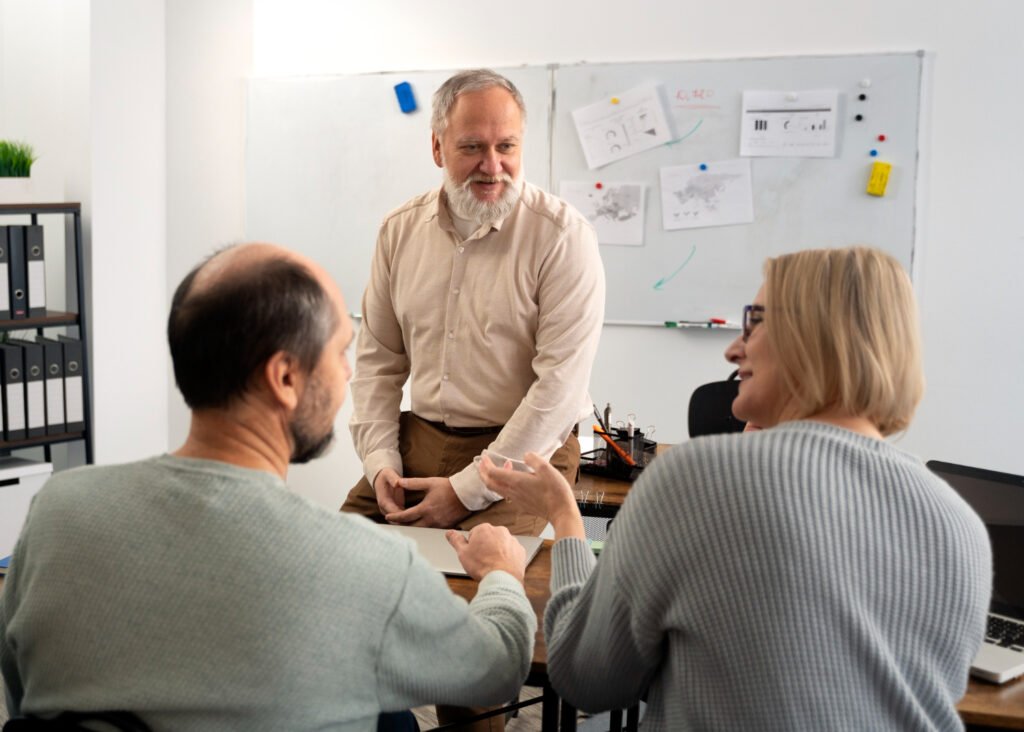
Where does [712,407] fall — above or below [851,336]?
below

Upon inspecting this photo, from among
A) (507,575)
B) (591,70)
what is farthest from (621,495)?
(591,70)

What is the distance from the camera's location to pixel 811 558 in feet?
4.01

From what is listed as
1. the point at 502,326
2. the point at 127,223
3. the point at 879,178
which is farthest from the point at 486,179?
the point at 127,223

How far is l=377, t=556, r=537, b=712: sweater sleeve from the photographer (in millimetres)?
1254

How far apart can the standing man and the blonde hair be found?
3.83 feet

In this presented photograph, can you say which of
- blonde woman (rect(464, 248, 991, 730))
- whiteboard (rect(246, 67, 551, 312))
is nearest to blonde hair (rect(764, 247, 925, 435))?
blonde woman (rect(464, 248, 991, 730))

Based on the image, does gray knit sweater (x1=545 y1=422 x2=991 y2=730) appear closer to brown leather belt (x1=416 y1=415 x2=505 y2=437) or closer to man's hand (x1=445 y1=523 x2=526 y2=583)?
man's hand (x1=445 y1=523 x2=526 y2=583)

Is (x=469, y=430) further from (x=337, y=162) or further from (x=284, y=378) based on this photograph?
(x=337, y=162)

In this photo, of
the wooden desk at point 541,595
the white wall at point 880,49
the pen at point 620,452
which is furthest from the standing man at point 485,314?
the white wall at point 880,49

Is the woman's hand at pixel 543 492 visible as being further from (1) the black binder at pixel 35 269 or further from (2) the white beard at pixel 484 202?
(1) the black binder at pixel 35 269

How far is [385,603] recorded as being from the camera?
1229 millimetres

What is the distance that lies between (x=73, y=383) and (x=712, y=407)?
2.63 metres

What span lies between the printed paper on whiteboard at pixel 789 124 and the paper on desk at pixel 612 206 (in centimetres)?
48

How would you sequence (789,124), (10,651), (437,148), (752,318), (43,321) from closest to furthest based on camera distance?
(10,651), (752,318), (437,148), (789,124), (43,321)
